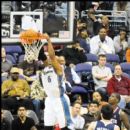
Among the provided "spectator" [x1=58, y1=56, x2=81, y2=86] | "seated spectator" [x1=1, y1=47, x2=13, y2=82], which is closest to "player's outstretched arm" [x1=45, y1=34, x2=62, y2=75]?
"spectator" [x1=58, y1=56, x2=81, y2=86]

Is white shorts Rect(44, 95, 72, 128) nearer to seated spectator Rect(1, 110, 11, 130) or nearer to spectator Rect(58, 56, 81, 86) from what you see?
seated spectator Rect(1, 110, 11, 130)

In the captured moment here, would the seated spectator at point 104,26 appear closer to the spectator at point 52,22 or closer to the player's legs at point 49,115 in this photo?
the spectator at point 52,22

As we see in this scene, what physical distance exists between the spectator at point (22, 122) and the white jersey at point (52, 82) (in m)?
0.82

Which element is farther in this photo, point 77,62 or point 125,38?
point 125,38

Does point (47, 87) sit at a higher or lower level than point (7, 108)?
higher

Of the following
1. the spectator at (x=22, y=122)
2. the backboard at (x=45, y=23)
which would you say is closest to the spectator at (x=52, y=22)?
the backboard at (x=45, y=23)

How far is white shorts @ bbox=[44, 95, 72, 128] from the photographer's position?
8.12 meters

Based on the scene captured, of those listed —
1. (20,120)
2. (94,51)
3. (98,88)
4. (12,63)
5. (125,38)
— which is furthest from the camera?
(125,38)

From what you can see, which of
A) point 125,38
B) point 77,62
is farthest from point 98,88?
point 125,38

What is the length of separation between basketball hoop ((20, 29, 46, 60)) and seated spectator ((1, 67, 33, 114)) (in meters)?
0.60

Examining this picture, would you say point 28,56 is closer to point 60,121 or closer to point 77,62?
point 77,62

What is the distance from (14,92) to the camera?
9.69m

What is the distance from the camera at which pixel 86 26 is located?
1366 cm

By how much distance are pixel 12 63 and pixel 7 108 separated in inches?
71.1
